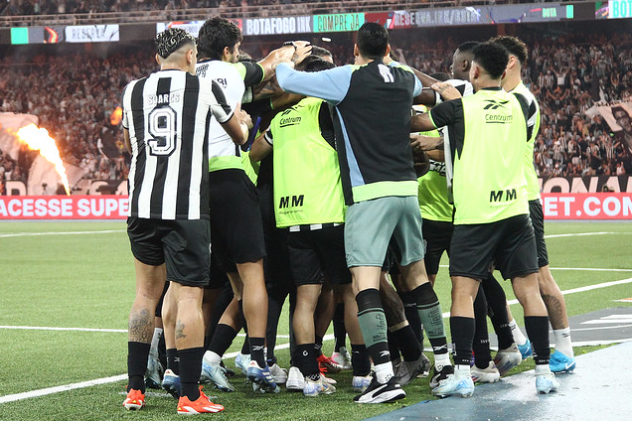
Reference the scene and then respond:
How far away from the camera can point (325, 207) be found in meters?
5.60

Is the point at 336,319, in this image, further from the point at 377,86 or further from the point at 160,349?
the point at 377,86

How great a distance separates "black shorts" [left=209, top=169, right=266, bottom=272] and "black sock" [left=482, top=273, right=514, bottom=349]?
1736mm

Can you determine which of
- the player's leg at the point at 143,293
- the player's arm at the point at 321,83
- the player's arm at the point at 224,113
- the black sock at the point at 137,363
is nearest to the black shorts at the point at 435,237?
the player's arm at the point at 321,83

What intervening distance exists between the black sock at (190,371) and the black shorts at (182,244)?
1.23 ft

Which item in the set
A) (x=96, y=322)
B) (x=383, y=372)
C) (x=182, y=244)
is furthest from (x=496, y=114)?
(x=96, y=322)

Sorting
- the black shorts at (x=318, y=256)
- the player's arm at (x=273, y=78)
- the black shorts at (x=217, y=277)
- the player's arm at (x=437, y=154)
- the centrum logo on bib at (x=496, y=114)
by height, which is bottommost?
the black shorts at (x=217, y=277)

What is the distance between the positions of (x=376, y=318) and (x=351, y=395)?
58 cm

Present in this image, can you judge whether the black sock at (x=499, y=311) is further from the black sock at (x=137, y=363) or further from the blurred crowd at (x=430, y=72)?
the blurred crowd at (x=430, y=72)

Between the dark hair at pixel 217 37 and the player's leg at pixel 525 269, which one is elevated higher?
the dark hair at pixel 217 37

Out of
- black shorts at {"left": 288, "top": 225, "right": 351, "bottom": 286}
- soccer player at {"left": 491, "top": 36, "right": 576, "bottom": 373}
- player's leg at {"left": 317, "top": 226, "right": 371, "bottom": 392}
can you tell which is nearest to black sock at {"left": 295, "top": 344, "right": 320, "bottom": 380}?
player's leg at {"left": 317, "top": 226, "right": 371, "bottom": 392}

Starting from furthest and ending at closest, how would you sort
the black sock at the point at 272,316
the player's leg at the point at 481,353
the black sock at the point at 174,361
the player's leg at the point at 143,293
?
the black sock at the point at 272,316, the player's leg at the point at 481,353, the black sock at the point at 174,361, the player's leg at the point at 143,293

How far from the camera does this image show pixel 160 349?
6.14 meters

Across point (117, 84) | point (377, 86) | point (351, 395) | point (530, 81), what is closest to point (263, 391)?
point (351, 395)

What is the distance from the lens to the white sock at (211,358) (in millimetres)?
5820
